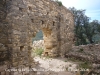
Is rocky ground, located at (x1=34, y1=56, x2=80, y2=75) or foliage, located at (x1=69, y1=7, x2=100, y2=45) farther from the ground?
foliage, located at (x1=69, y1=7, x2=100, y2=45)

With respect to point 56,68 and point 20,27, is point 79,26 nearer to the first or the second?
point 56,68

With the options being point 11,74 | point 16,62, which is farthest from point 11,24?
point 11,74

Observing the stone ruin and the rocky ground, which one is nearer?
the stone ruin

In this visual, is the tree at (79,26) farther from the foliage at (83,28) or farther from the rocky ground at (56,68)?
the rocky ground at (56,68)

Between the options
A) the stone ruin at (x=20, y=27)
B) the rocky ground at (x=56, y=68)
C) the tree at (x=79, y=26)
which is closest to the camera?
the stone ruin at (x=20, y=27)

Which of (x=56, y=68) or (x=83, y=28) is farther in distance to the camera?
(x=83, y=28)

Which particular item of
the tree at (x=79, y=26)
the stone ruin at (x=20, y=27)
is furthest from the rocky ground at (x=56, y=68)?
the tree at (x=79, y=26)

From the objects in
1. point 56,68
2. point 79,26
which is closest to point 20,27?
point 56,68

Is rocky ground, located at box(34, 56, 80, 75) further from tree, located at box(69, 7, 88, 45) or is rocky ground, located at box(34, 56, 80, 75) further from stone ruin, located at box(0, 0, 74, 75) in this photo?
tree, located at box(69, 7, 88, 45)

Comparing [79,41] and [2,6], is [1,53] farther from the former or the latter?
[79,41]

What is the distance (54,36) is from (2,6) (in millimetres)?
4581

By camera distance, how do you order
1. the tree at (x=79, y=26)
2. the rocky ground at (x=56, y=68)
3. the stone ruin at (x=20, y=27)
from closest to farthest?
the stone ruin at (x=20, y=27), the rocky ground at (x=56, y=68), the tree at (x=79, y=26)

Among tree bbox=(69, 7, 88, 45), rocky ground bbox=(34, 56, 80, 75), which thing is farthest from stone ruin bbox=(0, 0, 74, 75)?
tree bbox=(69, 7, 88, 45)

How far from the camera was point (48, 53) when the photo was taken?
9586 millimetres
